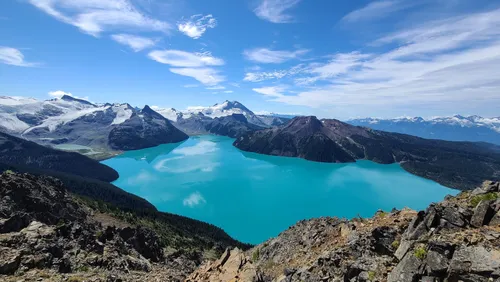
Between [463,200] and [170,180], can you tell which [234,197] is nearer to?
[170,180]

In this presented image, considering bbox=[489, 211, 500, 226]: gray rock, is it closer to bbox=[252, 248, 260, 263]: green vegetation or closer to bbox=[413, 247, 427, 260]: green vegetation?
bbox=[413, 247, 427, 260]: green vegetation

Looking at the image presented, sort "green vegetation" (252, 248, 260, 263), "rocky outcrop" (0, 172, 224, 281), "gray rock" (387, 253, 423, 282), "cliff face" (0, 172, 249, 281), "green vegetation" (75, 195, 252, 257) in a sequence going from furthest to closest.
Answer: "green vegetation" (75, 195, 252, 257) → "green vegetation" (252, 248, 260, 263) → "cliff face" (0, 172, 249, 281) → "rocky outcrop" (0, 172, 224, 281) → "gray rock" (387, 253, 423, 282)

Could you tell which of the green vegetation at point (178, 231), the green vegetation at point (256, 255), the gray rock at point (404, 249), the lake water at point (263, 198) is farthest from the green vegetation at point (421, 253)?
the lake water at point (263, 198)

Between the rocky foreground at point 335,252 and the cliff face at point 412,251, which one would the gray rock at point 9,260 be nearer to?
the rocky foreground at point 335,252

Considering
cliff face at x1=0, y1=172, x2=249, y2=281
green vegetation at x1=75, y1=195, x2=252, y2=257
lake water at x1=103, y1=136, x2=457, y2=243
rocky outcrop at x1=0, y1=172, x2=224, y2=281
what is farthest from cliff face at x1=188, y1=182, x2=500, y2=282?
lake water at x1=103, y1=136, x2=457, y2=243

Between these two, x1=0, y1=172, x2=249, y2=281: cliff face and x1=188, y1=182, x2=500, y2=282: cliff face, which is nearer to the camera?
x1=188, y1=182, x2=500, y2=282: cliff face

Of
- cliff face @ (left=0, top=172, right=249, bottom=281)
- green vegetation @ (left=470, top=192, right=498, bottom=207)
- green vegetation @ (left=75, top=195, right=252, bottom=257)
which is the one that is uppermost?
green vegetation @ (left=470, top=192, right=498, bottom=207)
